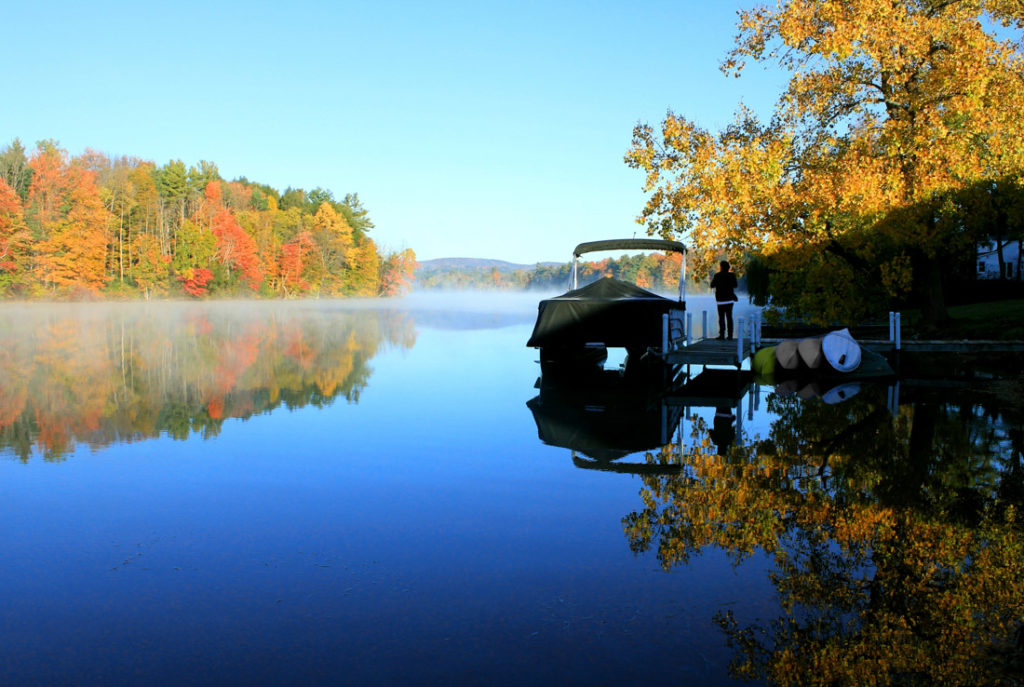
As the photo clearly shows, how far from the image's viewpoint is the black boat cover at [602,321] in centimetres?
1909

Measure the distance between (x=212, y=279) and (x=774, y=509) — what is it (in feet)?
291

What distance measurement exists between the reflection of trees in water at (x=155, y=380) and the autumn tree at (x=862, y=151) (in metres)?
9.79

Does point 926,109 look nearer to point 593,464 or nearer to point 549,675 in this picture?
point 593,464

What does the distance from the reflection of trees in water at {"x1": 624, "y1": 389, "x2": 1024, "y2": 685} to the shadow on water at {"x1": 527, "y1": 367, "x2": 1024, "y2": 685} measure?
0.04ft

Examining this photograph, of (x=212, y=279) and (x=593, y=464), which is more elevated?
(x=212, y=279)

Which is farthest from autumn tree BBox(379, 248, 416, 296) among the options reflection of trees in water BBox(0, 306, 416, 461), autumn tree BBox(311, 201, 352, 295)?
reflection of trees in water BBox(0, 306, 416, 461)

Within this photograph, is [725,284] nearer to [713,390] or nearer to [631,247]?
[631,247]

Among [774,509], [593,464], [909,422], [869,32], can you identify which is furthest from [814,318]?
[774,509]

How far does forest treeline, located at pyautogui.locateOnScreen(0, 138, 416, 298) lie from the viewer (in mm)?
69500

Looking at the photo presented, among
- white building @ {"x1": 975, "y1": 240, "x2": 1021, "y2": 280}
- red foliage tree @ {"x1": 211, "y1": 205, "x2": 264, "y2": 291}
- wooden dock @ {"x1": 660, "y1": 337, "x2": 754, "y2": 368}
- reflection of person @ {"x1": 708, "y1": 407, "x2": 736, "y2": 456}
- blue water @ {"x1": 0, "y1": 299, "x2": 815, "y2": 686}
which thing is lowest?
blue water @ {"x1": 0, "y1": 299, "x2": 815, "y2": 686}

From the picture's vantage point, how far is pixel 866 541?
5977mm

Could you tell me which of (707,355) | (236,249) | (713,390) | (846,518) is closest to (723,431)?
(846,518)

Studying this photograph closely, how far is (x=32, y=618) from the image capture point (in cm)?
473

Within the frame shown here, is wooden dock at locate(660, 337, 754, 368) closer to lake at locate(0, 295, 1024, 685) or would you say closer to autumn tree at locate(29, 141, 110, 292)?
lake at locate(0, 295, 1024, 685)
